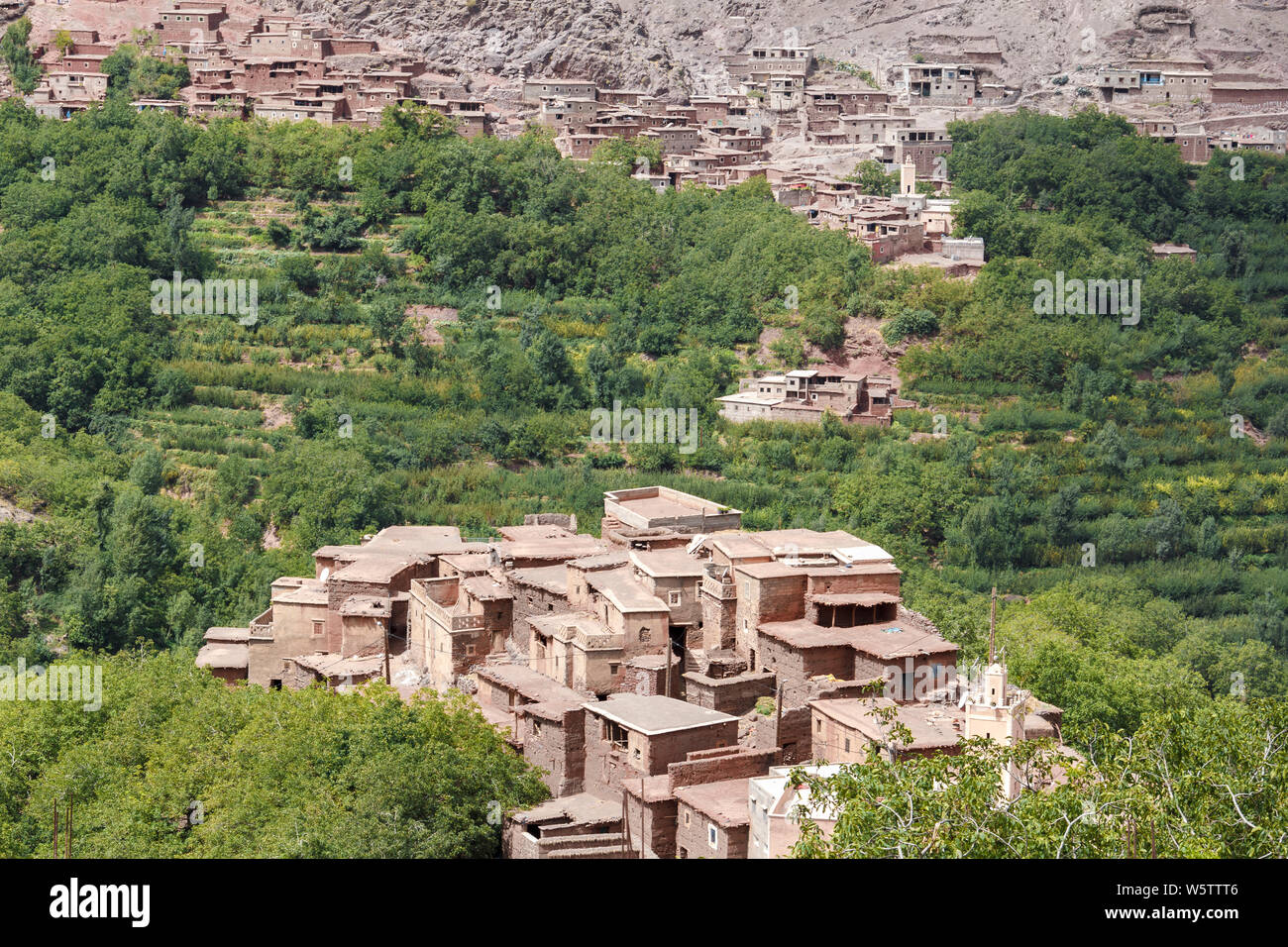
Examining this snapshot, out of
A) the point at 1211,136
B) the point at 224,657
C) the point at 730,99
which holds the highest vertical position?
the point at 730,99

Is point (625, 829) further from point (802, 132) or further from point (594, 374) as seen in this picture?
point (802, 132)

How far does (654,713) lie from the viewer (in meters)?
15.0

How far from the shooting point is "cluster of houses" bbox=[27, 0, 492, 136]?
138ft

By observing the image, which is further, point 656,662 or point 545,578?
point 545,578

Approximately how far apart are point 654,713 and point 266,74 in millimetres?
30728

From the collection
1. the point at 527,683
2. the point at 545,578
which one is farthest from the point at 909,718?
the point at 545,578

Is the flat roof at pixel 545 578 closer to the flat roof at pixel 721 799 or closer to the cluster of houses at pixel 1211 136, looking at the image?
the flat roof at pixel 721 799

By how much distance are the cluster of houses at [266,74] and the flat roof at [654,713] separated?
28.2 m

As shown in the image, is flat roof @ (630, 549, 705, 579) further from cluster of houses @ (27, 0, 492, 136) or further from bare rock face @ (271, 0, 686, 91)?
bare rock face @ (271, 0, 686, 91)

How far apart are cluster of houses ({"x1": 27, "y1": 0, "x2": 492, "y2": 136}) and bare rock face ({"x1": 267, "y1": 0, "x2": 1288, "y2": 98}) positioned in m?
1.85

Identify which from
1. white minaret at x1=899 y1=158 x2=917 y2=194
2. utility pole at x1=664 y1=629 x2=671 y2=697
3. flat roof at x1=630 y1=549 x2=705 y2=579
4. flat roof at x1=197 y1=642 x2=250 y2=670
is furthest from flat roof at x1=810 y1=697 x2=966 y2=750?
white minaret at x1=899 y1=158 x2=917 y2=194
